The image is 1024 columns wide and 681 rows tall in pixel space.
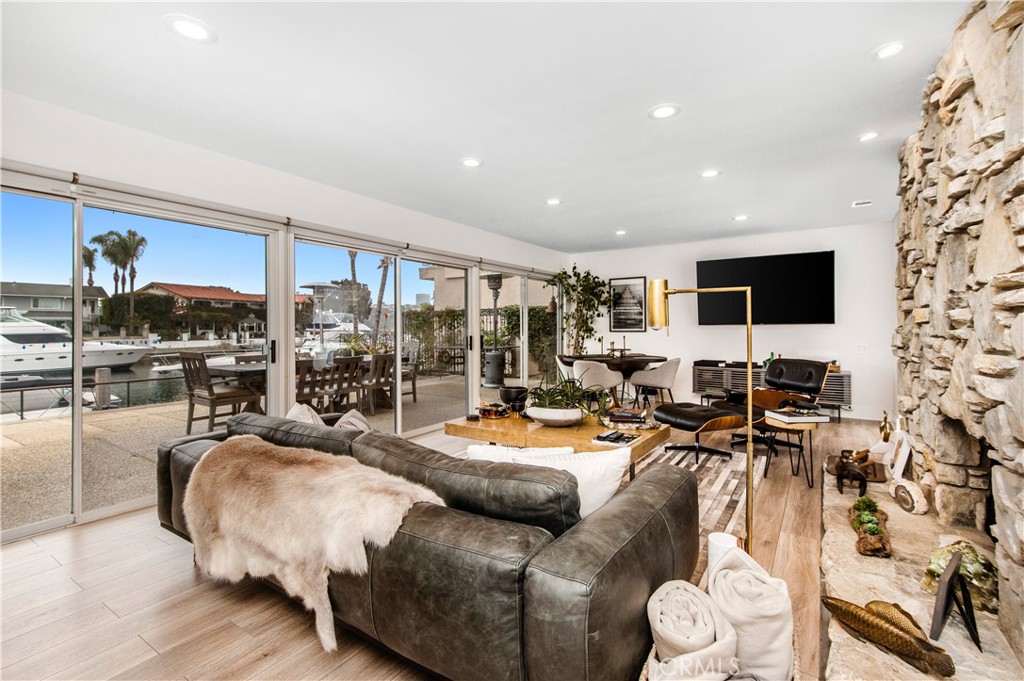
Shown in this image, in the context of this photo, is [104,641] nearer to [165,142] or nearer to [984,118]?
[165,142]

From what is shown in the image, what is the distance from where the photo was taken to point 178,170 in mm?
3297

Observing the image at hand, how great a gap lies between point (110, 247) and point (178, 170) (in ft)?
2.27

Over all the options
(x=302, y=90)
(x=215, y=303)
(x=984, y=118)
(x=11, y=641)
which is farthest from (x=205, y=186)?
(x=984, y=118)

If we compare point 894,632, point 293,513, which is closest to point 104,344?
point 293,513

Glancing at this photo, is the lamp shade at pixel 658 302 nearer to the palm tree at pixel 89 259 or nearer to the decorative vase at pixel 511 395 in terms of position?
the decorative vase at pixel 511 395

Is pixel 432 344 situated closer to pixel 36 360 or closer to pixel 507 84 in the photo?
pixel 36 360

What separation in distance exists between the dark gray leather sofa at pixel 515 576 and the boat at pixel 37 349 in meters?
2.62

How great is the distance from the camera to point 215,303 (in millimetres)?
3611

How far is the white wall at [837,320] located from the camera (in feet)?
19.1

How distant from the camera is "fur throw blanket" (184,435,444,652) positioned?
4.81 feet

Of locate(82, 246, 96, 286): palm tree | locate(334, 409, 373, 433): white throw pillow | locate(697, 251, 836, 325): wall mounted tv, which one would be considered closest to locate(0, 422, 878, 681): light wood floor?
locate(334, 409, 373, 433): white throw pillow

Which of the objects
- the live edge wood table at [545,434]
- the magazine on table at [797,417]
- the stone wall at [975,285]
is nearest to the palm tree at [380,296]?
the live edge wood table at [545,434]

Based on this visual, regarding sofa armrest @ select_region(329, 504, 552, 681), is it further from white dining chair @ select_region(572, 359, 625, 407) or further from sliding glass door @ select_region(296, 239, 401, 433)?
white dining chair @ select_region(572, 359, 625, 407)

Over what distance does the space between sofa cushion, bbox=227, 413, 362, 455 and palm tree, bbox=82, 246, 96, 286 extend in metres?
1.64
